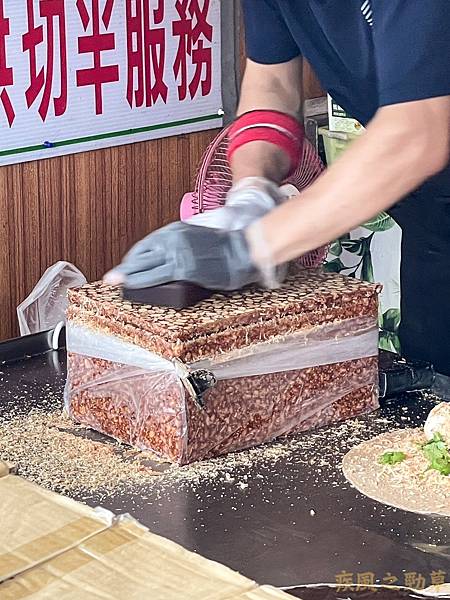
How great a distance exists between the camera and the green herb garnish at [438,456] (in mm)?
1688

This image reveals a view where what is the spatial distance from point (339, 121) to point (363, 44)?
1240 millimetres

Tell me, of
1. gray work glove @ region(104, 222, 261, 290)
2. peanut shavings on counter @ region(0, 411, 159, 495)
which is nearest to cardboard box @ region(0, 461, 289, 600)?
peanut shavings on counter @ region(0, 411, 159, 495)

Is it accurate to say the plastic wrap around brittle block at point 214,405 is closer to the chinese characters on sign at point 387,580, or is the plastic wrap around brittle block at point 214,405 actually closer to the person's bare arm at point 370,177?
the person's bare arm at point 370,177

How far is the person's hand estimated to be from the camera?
1749mm

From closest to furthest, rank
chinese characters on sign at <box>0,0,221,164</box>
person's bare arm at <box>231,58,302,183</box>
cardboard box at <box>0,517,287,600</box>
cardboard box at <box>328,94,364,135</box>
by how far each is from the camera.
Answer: cardboard box at <box>0,517,287,600</box> → person's bare arm at <box>231,58,302,183</box> → chinese characters on sign at <box>0,0,221,164</box> → cardboard box at <box>328,94,364,135</box>

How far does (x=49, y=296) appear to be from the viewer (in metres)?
2.81

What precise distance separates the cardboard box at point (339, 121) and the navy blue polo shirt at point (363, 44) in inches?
38.7

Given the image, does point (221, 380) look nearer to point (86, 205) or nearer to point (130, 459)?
point (130, 459)

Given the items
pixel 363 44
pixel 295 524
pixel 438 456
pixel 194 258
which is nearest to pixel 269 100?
pixel 363 44

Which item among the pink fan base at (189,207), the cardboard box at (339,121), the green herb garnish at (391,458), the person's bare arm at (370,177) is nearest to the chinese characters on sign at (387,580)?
the green herb garnish at (391,458)

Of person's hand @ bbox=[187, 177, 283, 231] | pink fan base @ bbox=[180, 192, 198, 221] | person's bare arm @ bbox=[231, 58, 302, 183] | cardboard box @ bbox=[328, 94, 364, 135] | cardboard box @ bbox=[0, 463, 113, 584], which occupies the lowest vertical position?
pink fan base @ bbox=[180, 192, 198, 221]

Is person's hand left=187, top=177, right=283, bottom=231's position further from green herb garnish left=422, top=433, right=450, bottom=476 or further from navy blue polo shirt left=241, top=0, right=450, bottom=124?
green herb garnish left=422, top=433, right=450, bottom=476

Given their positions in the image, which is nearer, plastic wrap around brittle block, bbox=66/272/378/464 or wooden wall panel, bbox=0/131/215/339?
plastic wrap around brittle block, bbox=66/272/378/464

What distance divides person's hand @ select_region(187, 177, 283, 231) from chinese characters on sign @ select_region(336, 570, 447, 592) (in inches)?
22.3
